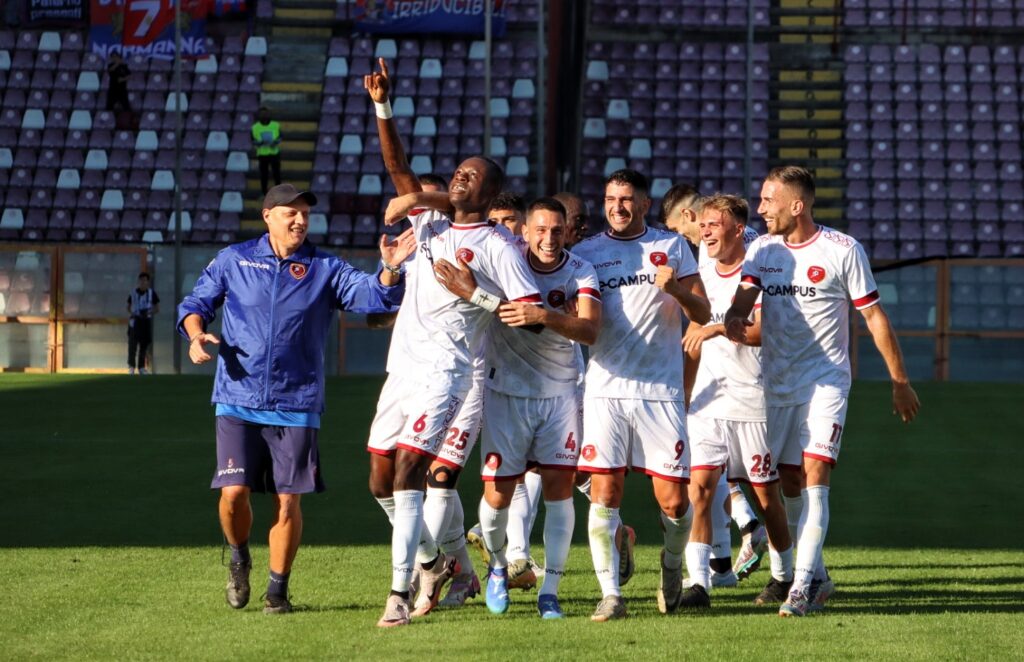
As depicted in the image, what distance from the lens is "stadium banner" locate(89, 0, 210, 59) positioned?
112ft

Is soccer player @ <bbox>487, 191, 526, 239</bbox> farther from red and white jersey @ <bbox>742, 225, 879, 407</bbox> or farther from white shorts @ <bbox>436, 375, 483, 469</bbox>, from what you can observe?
red and white jersey @ <bbox>742, 225, 879, 407</bbox>

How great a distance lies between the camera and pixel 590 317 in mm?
7605

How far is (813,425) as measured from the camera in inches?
313

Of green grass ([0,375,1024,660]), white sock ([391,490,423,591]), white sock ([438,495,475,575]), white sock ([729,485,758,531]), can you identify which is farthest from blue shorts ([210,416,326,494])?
white sock ([729,485,758,531])

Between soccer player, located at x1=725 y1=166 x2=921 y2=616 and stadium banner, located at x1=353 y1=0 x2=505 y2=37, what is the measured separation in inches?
1057

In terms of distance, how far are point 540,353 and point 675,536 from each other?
1126mm

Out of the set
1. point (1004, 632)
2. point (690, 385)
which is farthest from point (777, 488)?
point (1004, 632)

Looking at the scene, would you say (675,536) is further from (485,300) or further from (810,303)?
(485,300)

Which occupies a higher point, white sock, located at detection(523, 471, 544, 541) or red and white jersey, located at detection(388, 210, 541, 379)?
red and white jersey, located at detection(388, 210, 541, 379)

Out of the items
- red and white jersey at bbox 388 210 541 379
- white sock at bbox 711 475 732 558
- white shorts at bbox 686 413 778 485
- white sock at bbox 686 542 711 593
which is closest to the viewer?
red and white jersey at bbox 388 210 541 379

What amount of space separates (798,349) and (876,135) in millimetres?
26734

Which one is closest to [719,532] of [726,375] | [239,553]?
[726,375]

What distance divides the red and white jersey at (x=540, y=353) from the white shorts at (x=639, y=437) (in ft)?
0.87

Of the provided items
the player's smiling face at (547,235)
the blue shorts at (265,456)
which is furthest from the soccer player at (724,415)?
the blue shorts at (265,456)
